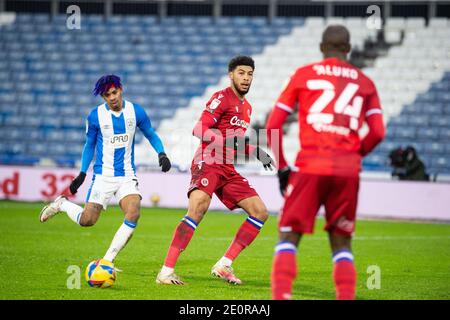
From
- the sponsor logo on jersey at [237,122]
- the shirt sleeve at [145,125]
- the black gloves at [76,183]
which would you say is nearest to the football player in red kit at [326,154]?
the sponsor logo on jersey at [237,122]

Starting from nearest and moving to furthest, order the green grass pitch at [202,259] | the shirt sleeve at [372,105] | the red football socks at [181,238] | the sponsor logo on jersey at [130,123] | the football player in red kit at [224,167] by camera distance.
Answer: the shirt sleeve at [372,105]
the green grass pitch at [202,259]
the red football socks at [181,238]
the football player in red kit at [224,167]
the sponsor logo on jersey at [130,123]

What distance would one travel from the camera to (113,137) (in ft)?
29.8

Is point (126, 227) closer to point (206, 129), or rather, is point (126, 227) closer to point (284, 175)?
point (206, 129)

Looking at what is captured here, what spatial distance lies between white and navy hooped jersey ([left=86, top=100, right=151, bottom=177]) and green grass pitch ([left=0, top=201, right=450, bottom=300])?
4.00 feet

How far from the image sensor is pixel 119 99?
895 centimetres

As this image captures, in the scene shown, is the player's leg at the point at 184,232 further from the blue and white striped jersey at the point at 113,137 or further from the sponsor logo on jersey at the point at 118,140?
the sponsor logo on jersey at the point at 118,140

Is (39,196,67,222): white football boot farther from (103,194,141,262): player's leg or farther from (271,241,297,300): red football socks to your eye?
(271,241,297,300): red football socks

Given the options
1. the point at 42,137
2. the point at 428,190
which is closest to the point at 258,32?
the point at 42,137

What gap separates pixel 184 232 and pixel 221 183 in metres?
0.77

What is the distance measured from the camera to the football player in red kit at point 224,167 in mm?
8602

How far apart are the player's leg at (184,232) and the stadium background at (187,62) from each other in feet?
A: 43.2

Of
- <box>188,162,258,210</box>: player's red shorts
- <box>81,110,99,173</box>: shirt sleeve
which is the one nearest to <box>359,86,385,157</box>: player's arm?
<box>188,162,258,210</box>: player's red shorts

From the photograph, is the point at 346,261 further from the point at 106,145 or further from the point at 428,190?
the point at 428,190

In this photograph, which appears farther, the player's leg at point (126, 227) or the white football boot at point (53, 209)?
the white football boot at point (53, 209)
